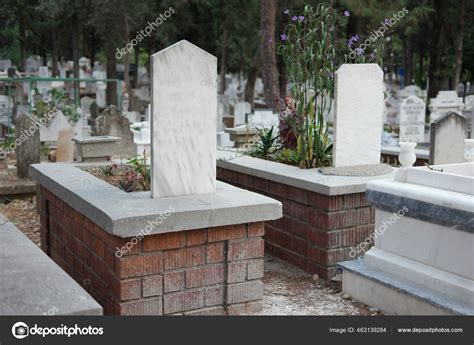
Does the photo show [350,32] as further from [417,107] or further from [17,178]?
[17,178]

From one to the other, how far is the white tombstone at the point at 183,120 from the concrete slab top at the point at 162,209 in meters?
0.14

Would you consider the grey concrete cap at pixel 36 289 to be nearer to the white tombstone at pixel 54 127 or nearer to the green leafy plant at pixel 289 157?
the green leafy plant at pixel 289 157

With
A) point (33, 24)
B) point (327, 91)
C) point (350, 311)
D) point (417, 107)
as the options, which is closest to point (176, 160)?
point (350, 311)

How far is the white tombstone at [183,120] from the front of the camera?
15.2 feet

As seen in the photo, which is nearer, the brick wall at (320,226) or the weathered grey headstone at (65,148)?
the brick wall at (320,226)

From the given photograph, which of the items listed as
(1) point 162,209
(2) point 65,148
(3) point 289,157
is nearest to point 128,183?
(1) point 162,209

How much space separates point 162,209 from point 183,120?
704 mm

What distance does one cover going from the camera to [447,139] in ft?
29.8

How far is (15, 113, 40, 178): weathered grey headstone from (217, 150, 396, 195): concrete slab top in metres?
4.47

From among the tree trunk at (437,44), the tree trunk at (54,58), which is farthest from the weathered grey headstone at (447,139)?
the tree trunk at (54,58)

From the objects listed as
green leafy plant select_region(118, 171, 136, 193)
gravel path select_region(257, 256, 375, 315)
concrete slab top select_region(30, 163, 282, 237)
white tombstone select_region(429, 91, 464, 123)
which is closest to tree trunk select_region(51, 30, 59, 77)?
white tombstone select_region(429, 91, 464, 123)

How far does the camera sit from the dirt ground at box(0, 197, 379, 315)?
196 inches

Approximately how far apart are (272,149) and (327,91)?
37.6 inches

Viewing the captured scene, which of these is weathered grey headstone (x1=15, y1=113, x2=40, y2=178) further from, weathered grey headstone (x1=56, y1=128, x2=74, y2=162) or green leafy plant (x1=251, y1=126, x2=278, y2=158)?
green leafy plant (x1=251, y1=126, x2=278, y2=158)
